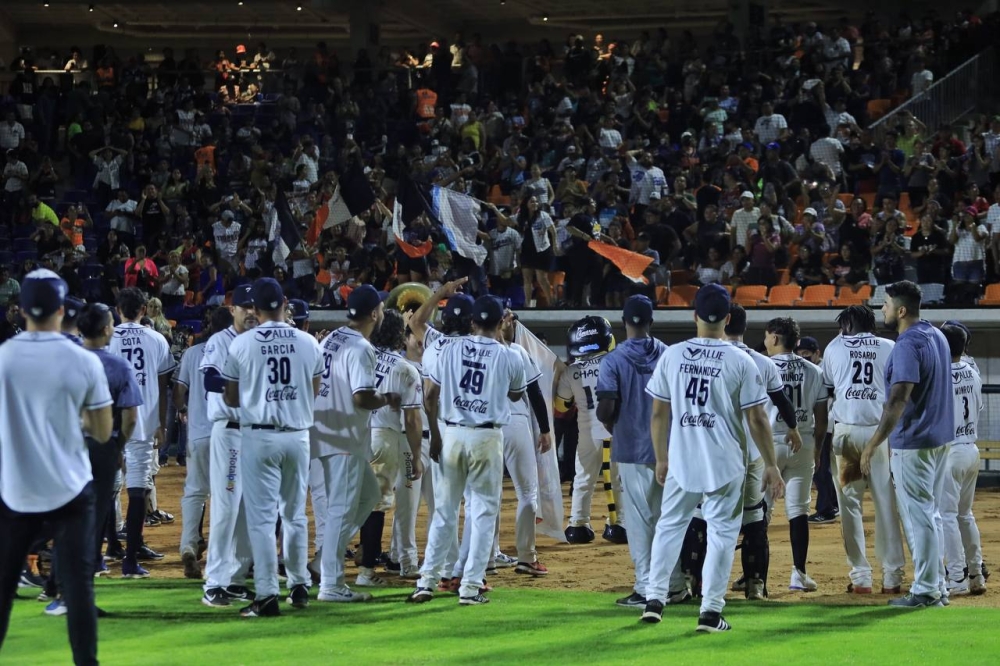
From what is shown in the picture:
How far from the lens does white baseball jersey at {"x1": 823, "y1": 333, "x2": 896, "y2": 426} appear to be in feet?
31.9

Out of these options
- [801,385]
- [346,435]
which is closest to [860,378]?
[801,385]

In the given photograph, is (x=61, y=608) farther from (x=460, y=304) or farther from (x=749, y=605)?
(x=749, y=605)

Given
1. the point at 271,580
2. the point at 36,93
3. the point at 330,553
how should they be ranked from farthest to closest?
the point at 36,93 → the point at 330,553 → the point at 271,580

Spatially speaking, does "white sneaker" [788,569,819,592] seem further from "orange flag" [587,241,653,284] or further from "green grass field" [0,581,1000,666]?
"orange flag" [587,241,653,284]

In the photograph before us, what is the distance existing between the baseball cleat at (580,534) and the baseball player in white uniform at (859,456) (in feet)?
10.4

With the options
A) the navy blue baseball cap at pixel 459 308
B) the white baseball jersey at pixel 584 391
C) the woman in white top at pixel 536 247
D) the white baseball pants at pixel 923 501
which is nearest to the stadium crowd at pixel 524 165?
the woman in white top at pixel 536 247

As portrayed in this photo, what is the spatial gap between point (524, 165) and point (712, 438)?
16.4m

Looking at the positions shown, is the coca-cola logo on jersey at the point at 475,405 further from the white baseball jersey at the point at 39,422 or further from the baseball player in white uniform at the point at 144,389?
the white baseball jersey at the point at 39,422

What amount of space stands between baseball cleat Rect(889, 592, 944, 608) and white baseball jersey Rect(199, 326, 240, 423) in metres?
4.71

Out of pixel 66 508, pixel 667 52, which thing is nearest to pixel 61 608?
pixel 66 508

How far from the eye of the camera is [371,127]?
27.5m

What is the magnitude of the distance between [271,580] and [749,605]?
3306 mm

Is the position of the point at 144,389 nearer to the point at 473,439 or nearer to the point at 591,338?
the point at 473,439

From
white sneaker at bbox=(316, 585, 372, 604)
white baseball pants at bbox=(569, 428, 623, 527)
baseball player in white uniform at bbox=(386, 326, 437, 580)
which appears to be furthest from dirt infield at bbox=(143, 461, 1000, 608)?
white sneaker at bbox=(316, 585, 372, 604)
